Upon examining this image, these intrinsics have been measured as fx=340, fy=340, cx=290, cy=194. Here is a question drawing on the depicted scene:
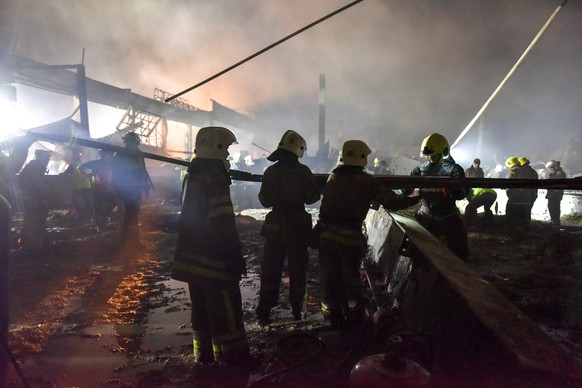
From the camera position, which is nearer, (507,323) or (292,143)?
(507,323)

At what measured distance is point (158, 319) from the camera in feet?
12.7

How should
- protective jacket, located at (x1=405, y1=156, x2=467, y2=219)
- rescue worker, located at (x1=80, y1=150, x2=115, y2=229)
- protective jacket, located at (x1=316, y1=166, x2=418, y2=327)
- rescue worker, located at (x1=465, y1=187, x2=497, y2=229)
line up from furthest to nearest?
rescue worker, located at (x1=465, y1=187, x2=497, y2=229) < rescue worker, located at (x1=80, y1=150, x2=115, y2=229) < protective jacket, located at (x1=405, y1=156, x2=467, y2=219) < protective jacket, located at (x1=316, y1=166, x2=418, y2=327)

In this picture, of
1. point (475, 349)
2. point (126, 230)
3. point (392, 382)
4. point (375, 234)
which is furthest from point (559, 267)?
point (126, 230)

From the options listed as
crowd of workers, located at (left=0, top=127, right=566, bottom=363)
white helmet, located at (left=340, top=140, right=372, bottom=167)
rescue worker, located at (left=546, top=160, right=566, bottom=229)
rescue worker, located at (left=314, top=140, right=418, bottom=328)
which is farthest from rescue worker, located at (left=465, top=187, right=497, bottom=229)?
white helmet, located at (left=340, top=140, right=372, bottom=167)

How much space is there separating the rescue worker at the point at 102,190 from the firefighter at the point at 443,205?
21.3 feet

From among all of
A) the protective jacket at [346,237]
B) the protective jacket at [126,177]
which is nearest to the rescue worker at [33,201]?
the protective jacket at [126,177]

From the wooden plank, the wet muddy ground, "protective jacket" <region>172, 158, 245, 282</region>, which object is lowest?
the wet muddy ground

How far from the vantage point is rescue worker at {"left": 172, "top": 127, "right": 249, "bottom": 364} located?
2.78 meters

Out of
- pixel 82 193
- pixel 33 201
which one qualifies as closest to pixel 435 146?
pixel 33 201

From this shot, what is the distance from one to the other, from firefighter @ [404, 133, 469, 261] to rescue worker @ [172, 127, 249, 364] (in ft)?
8.85

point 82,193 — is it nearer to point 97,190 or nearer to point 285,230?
point 97,190

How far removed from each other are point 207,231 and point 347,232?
148 cm

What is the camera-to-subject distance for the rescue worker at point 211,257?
2.78 m

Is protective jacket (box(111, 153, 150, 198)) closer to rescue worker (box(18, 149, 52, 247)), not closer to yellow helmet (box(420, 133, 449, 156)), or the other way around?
rescue worker (box(18, 149, 52, 247))
